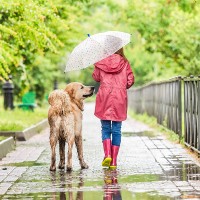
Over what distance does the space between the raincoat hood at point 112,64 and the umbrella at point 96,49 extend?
6.7 inches

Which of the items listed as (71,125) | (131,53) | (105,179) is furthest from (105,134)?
(131,53)

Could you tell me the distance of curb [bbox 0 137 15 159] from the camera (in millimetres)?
13964

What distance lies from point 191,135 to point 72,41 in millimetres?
12768

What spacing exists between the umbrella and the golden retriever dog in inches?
17.1

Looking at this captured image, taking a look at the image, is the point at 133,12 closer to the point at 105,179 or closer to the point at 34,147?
the point at 34,147

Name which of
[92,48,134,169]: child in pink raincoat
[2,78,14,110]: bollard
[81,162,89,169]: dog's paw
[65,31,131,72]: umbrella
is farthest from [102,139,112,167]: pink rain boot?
[2,78,14,110]: bollard

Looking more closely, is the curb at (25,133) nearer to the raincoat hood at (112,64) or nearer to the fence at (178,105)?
the fence at (178,105)

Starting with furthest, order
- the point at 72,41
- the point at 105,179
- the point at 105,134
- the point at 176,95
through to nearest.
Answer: the point at 72,41 < the point at 176,95 < the point at 105,134 < the point at 105,179

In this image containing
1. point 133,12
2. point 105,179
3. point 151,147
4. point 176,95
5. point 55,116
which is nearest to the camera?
point 105,179

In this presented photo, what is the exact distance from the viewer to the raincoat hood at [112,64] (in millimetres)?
11844

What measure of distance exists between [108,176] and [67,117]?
118cm

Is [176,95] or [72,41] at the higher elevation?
[72,41]

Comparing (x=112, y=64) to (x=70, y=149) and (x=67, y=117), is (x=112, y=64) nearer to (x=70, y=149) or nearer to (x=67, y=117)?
(x=67, y=117)

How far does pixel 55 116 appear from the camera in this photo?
11352mm
